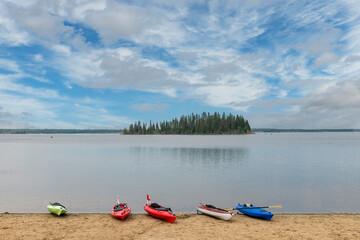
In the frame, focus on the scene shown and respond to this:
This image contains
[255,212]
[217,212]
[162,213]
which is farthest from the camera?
[255,212]

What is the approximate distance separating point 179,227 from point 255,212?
5307 millimetres

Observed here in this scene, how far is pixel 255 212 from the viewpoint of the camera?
58.7ft

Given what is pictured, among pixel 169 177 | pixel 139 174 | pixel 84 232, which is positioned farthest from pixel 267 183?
pixel 84 232

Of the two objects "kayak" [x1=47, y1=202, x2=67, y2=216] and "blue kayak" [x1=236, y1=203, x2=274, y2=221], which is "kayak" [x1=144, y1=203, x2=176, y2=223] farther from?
"kayak" [x1=47, y1=202, x2=67, y2=216]

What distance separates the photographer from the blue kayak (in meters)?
17.5

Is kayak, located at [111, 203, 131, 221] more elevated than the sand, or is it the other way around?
kayak, located at [111, 203, 131, 221]

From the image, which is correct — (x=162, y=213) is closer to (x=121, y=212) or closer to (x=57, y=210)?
(x=121, y=212)

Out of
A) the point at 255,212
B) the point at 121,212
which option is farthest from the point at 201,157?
the point at 121,212

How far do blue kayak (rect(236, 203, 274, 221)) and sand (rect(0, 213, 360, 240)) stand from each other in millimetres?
306

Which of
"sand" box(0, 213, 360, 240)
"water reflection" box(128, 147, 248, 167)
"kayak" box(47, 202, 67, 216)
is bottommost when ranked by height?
"sand" box(0, 213, 360, 240)

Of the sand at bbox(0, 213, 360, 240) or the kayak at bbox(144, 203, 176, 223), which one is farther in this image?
the kayak at bbox(144, 203, 176, 223)

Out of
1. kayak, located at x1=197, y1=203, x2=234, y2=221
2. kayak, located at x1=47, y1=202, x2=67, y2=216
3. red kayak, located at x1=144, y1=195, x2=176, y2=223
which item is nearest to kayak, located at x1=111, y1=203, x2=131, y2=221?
red kayak, located at x1=144, y1=195, x2=176, y2=223

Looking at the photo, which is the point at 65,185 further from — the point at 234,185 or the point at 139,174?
the point at 234,185

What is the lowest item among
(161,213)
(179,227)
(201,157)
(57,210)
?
(179,227)
